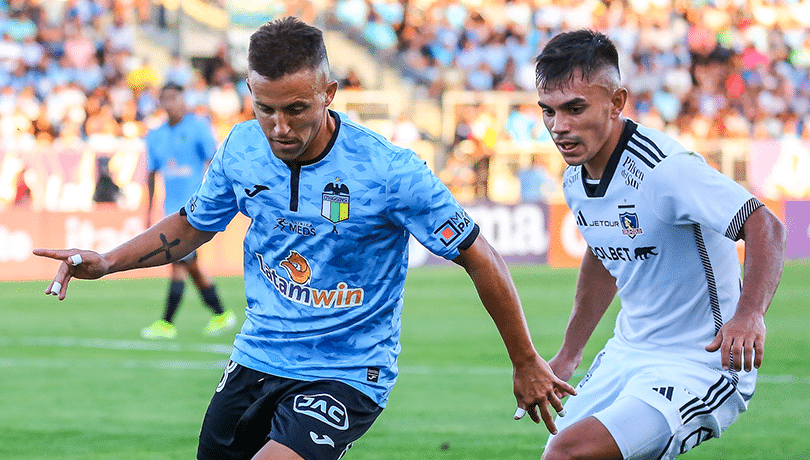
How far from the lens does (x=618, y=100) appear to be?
169 inches

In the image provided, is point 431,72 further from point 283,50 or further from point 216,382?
point 283,50

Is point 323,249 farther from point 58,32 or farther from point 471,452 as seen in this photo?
point 58,32

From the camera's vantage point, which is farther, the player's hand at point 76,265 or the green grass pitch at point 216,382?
the green grass pitch at point 216,382

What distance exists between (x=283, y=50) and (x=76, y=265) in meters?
1.20

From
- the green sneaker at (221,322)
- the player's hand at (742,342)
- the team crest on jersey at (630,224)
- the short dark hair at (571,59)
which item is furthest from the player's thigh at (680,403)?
the green sneaker at (221,322)

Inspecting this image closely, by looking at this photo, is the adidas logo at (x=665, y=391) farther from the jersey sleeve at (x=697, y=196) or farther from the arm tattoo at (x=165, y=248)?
the arm tattoo at (x=165, y=248)

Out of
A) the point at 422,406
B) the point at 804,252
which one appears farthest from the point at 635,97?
the point at 422,406

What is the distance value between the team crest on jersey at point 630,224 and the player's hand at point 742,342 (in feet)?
2.09

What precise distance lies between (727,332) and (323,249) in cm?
144

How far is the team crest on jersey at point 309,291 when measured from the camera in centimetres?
392

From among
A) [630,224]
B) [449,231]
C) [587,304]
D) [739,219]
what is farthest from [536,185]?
[449,231]

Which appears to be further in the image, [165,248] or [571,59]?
[165,248]

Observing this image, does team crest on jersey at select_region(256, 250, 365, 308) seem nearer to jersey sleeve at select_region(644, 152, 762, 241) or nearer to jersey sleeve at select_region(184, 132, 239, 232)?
jersey sleeve at select_region(184, 132, 239, 232)

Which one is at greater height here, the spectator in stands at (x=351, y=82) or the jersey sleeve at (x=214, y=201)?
the spectator in stands at (x=351, y=82)
